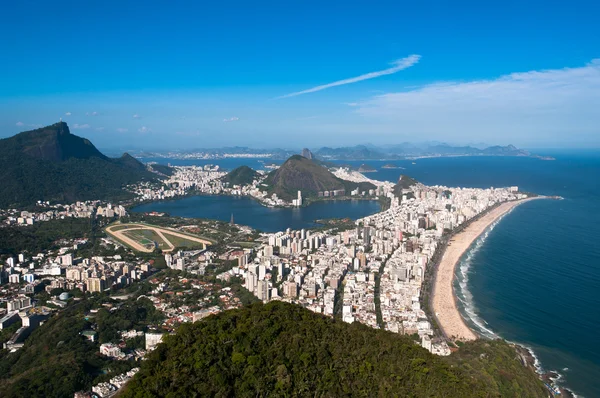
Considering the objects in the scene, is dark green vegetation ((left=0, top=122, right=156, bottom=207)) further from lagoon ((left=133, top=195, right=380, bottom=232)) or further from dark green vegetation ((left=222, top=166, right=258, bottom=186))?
dark green vegetation ((left=222, top=166, right=258, bottom=186))

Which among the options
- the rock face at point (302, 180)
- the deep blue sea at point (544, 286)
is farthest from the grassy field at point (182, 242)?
the rock face at point (302, 180)

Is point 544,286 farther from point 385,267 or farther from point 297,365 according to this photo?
point 297,365

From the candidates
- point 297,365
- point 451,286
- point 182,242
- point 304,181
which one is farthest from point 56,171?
point 297,365

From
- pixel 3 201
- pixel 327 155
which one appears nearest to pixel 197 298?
pixel 3 201

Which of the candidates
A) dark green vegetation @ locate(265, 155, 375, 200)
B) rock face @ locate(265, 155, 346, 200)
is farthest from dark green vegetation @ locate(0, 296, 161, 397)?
dark green vegetation @ locate(265, 155, 375, 200)

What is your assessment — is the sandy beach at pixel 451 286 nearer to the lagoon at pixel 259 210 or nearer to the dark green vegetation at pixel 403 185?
the lagoon at pixel 259 210

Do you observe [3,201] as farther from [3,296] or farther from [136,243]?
[3,296]
